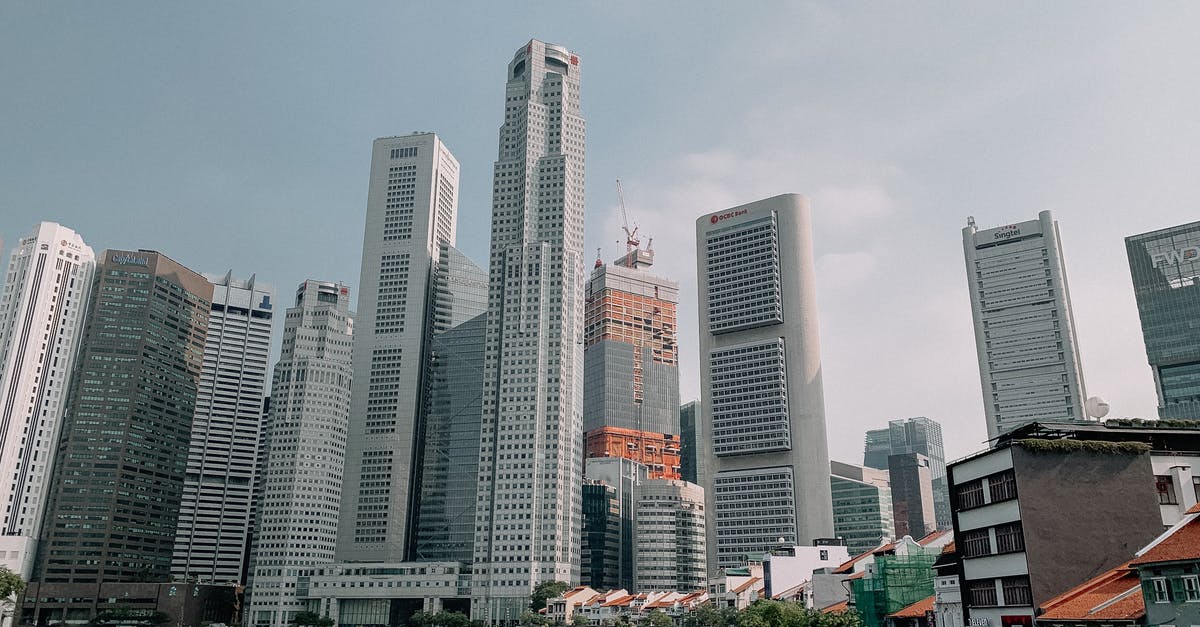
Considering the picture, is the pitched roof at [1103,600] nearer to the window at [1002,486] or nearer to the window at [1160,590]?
the window at [1160,590]

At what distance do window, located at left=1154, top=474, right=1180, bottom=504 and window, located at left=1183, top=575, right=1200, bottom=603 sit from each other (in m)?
20.3

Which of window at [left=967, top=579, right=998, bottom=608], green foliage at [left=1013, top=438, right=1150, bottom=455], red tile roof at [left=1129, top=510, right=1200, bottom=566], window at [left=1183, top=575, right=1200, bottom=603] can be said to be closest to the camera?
window at [left=1183, top=575, right=1200, bottom=603]

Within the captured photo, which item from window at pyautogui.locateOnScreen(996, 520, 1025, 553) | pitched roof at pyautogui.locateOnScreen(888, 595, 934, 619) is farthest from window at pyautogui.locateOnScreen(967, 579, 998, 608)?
pitched roof at pyautogui.locateOnScreen(888, 595, 934, 619)

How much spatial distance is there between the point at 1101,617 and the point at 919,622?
116 ft

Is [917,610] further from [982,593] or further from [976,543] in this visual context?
[976,543]

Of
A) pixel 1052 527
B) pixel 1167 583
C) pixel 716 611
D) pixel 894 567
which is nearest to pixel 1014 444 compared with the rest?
pixel 1052 527

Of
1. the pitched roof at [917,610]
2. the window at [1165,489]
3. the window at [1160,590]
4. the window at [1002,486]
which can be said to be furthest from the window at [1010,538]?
the pitched roof at [917,610]

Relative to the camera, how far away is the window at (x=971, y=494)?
69000 mm

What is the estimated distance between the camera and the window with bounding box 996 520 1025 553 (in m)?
62.9

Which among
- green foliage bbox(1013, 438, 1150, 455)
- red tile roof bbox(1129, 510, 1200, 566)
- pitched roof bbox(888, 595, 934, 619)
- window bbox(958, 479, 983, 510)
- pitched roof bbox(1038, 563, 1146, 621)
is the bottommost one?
pitched roof bbox(888, 595, 934, 619)

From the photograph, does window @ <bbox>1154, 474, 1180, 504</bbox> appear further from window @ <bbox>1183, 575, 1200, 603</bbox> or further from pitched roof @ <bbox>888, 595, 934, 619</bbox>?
pitched roof @ <bbox>888, 595, 934, 619</bbox>

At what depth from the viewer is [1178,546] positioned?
48906 mm

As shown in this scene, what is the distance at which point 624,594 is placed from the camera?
194500 millimetres

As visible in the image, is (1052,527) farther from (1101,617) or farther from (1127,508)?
(1101,617)
